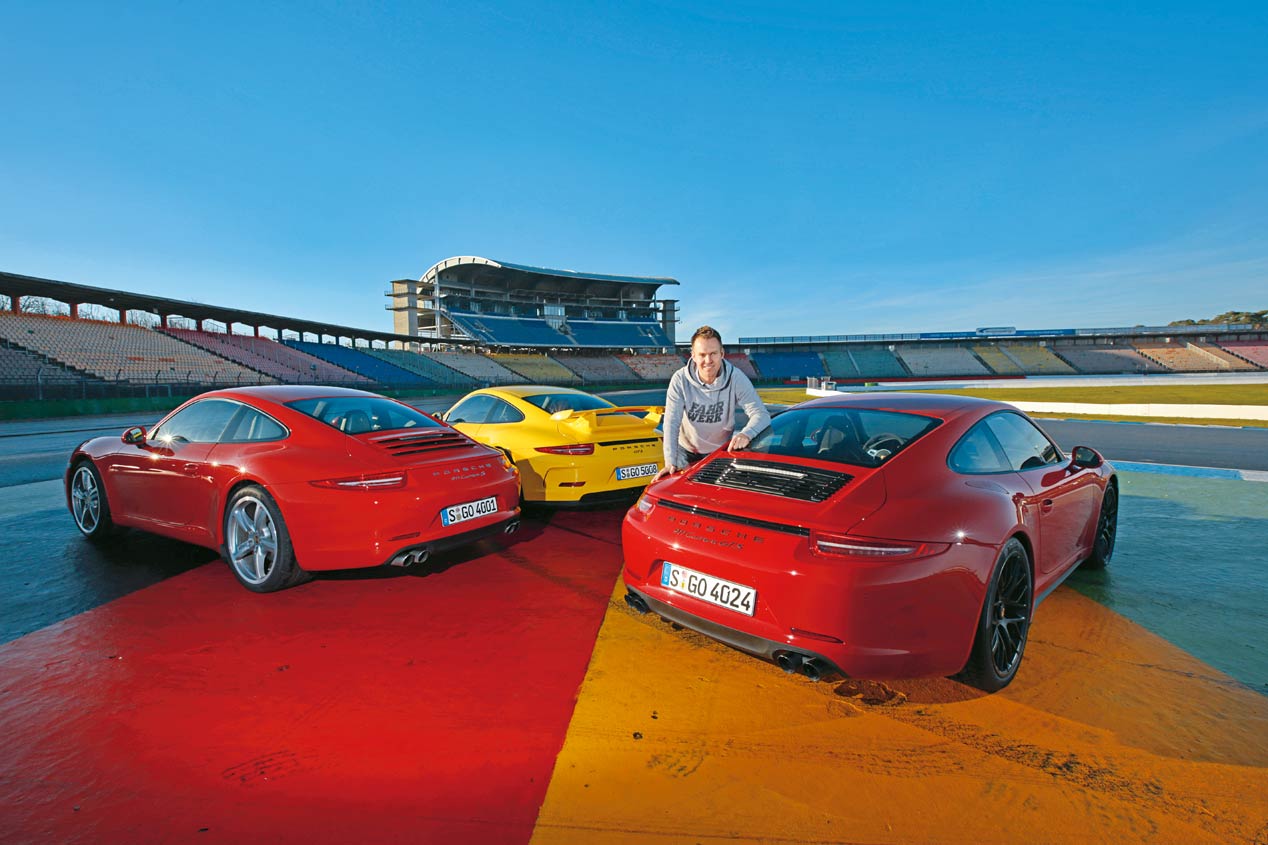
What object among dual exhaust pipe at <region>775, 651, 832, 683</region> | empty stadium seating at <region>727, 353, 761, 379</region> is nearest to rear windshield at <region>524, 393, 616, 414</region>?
dual exhaust pipe at <region>775, 651, 832, 683</region>

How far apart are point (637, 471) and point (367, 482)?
263 centimetres

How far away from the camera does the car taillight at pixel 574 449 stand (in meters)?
5.31

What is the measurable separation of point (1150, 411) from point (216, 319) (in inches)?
1777

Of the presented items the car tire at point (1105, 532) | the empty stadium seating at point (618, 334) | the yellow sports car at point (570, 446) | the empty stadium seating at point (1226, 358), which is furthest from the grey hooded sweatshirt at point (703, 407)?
the empty stadium seating at point (1226, 358)

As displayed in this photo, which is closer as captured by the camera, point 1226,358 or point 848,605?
point 848,605

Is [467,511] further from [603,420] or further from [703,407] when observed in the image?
[603,420]

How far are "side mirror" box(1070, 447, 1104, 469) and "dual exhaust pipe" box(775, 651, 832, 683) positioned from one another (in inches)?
97.7

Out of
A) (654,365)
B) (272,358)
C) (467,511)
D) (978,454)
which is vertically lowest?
(467,511)

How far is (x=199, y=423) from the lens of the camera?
4.30 metres

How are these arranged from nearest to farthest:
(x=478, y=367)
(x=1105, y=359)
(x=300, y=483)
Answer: (x=300, y=483) < (x=478, y=367) < (x=1105, y=359)

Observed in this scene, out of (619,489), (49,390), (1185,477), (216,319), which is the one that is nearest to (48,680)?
(619,489)

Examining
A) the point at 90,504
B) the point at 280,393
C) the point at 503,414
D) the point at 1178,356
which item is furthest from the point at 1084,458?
the point at 1178,356

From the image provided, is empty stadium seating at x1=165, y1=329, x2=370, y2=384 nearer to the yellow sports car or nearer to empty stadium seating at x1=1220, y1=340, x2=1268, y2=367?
the yellow sports car

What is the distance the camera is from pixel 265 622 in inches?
129
